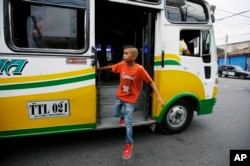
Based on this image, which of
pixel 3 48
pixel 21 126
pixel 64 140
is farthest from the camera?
pixel 64 140

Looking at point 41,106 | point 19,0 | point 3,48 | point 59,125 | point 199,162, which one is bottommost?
point 199,162

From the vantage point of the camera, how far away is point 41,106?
338cm

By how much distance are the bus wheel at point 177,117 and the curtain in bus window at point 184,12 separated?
1608 mm

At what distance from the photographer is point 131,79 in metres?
3.61

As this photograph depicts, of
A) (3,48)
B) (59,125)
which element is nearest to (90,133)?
(59,125)

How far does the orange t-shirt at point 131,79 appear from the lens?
360 cm

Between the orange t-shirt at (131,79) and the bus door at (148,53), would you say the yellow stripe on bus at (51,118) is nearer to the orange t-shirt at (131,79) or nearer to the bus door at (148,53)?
the orange t-shirt at (131,79)

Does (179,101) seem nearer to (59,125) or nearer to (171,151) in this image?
(171,151)

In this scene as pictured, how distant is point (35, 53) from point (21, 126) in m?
1.05

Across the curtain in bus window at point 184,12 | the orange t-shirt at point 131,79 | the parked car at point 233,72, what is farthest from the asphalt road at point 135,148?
the parked car at point 233,72

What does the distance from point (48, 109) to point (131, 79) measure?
1311 millimetres

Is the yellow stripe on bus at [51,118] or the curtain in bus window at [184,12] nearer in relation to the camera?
the yellow stripe on bus at [51,118]

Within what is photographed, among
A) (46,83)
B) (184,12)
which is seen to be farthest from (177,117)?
(46,83)

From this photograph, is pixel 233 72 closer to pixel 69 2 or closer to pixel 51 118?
pixel 69 2
